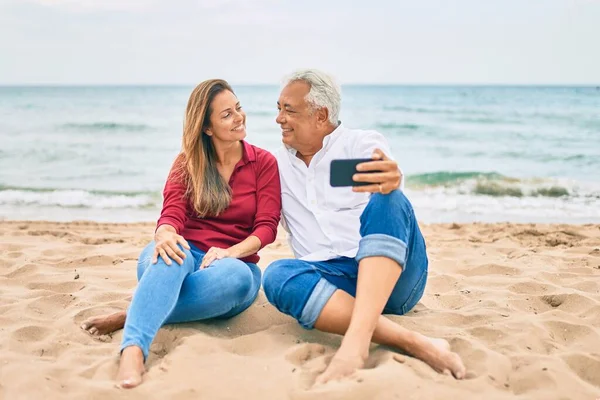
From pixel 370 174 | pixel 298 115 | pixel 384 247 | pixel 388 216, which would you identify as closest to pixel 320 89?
pixel 298 115

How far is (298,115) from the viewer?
11.3 feet

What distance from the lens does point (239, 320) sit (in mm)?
3582

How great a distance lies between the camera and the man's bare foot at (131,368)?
2.58 m

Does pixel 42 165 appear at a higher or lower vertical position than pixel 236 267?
lower

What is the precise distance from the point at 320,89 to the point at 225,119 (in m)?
0.63

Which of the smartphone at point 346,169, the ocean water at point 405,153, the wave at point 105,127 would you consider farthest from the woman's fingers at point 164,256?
the wave at point 105,127

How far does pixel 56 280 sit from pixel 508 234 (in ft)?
14.8

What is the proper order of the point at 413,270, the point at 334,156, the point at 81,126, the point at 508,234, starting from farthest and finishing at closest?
the point at 81,126 < the point at 508,234 < the point at 334,156 < the point at 413,270

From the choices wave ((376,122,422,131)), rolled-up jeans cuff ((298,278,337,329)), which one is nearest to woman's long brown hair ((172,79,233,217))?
rolled-up jeans cuff ((298,278,337,329))

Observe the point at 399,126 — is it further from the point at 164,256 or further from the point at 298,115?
the point at 164,256

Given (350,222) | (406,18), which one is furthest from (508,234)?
(406,18)

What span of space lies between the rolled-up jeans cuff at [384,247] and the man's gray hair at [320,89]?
0.93 m

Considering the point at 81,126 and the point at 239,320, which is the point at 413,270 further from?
the point at 81,126

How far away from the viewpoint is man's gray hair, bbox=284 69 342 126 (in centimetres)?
342
